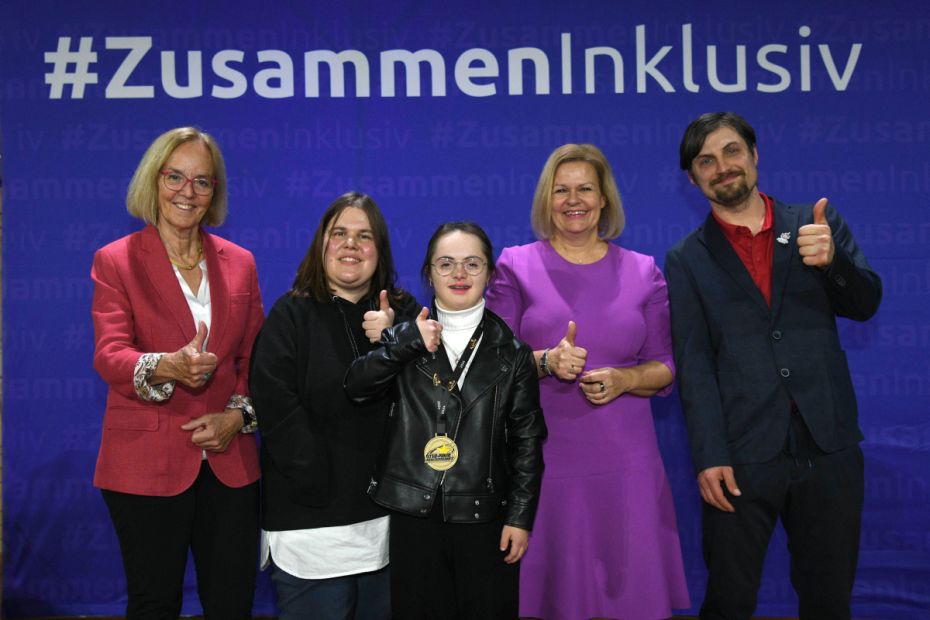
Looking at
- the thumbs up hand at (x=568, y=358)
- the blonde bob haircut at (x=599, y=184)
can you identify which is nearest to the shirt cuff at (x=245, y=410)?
the thumbs up hand at (x=568, y=358)

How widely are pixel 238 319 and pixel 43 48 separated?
2.10 meters

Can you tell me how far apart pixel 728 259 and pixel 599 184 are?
1.57 feet

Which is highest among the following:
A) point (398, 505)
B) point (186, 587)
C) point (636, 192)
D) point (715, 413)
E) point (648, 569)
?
point (636, 192)

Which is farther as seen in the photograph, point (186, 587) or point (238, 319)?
point (186, 587)

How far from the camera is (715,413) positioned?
2.47 m

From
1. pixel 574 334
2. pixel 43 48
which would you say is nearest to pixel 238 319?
pixel 574 334

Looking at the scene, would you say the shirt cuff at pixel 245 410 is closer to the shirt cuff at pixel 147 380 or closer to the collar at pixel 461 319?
the shirt cuff at pixel 147 380

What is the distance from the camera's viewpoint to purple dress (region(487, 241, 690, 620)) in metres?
2.50

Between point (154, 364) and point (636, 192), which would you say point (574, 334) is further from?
point (636, 192)

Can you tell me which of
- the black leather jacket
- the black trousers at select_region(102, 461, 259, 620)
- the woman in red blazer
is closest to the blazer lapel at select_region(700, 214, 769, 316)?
the black leather jacket

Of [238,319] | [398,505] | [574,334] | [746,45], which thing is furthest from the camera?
[746,45]

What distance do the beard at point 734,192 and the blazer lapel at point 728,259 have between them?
0.09 metres

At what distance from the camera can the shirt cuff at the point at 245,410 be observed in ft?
8.17

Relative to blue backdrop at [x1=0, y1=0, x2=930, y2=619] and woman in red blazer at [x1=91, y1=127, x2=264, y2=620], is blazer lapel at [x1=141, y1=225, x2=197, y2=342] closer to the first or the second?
woman in red blazer at [x1=91, y1=127, x2=264, y2=620]
